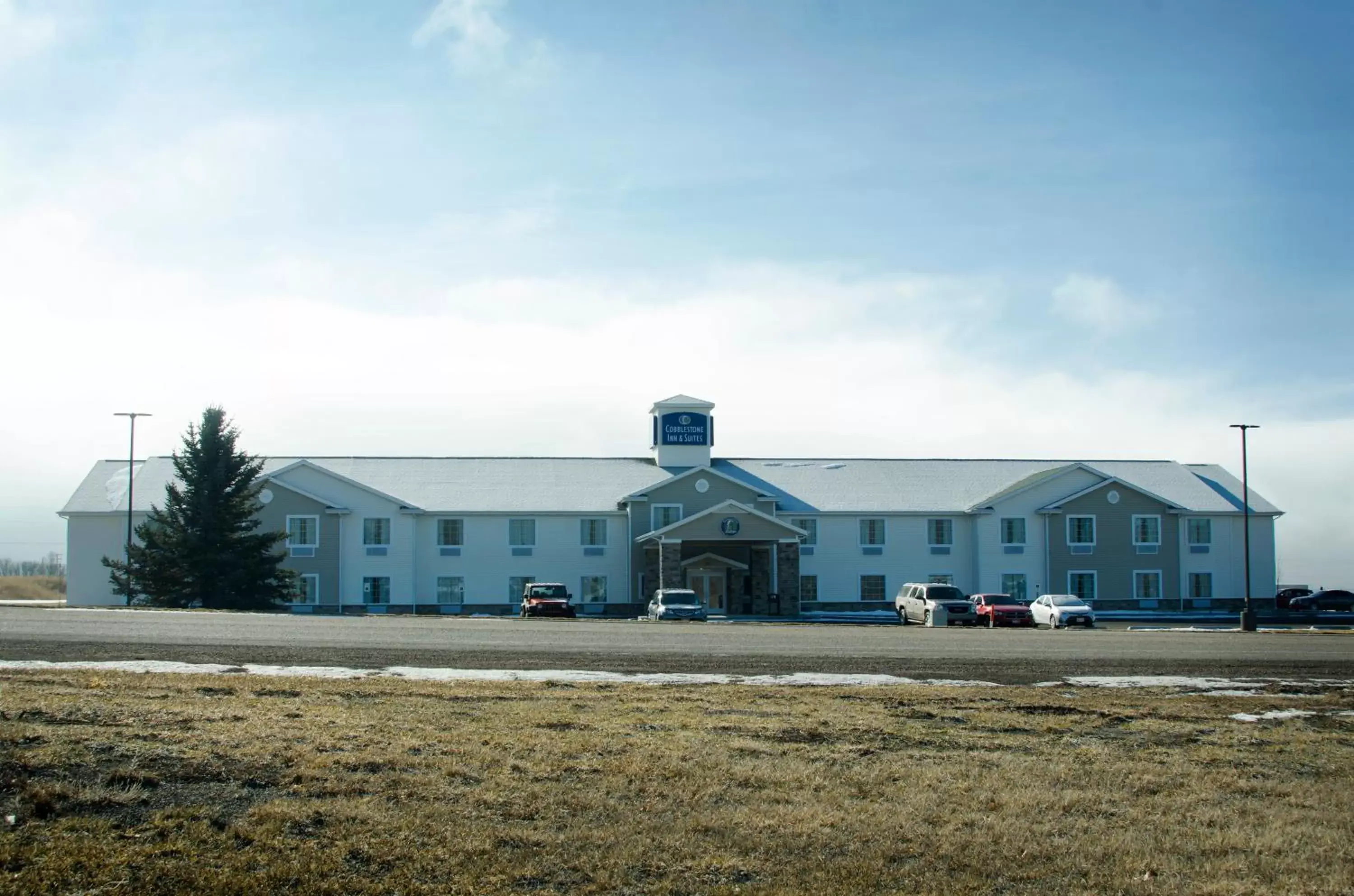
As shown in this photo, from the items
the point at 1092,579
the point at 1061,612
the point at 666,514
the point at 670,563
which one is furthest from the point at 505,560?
the point at 1092,579

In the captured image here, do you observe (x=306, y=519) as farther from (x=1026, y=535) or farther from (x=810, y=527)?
(x=1026, y=535)

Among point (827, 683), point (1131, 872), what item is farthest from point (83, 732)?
point (827, 683)

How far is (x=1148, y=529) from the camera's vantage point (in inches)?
2443

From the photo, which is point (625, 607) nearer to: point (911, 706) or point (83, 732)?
point (911, 706)

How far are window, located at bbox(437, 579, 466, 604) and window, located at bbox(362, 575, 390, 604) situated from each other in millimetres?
2478

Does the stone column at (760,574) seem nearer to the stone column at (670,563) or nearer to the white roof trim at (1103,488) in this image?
the stone column at (670,563)

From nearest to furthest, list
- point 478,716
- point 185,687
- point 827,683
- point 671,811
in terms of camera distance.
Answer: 1. point 671,811
2. point 478,716
3. point 185,687
4. point 827,683

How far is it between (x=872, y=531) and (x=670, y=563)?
→ 11789mm

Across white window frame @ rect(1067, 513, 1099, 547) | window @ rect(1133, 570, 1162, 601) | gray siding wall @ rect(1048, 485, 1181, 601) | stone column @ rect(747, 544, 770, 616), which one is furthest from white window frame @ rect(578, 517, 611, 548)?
window @ rect(1133, 570, 1162, 601)

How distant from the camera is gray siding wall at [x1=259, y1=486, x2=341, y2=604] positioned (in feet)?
189

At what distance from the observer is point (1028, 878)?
829 cm

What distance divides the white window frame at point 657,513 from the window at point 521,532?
229 inches

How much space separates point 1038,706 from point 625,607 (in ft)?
143

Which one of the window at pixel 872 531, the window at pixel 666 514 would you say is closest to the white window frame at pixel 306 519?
the window at pixel 666 514
